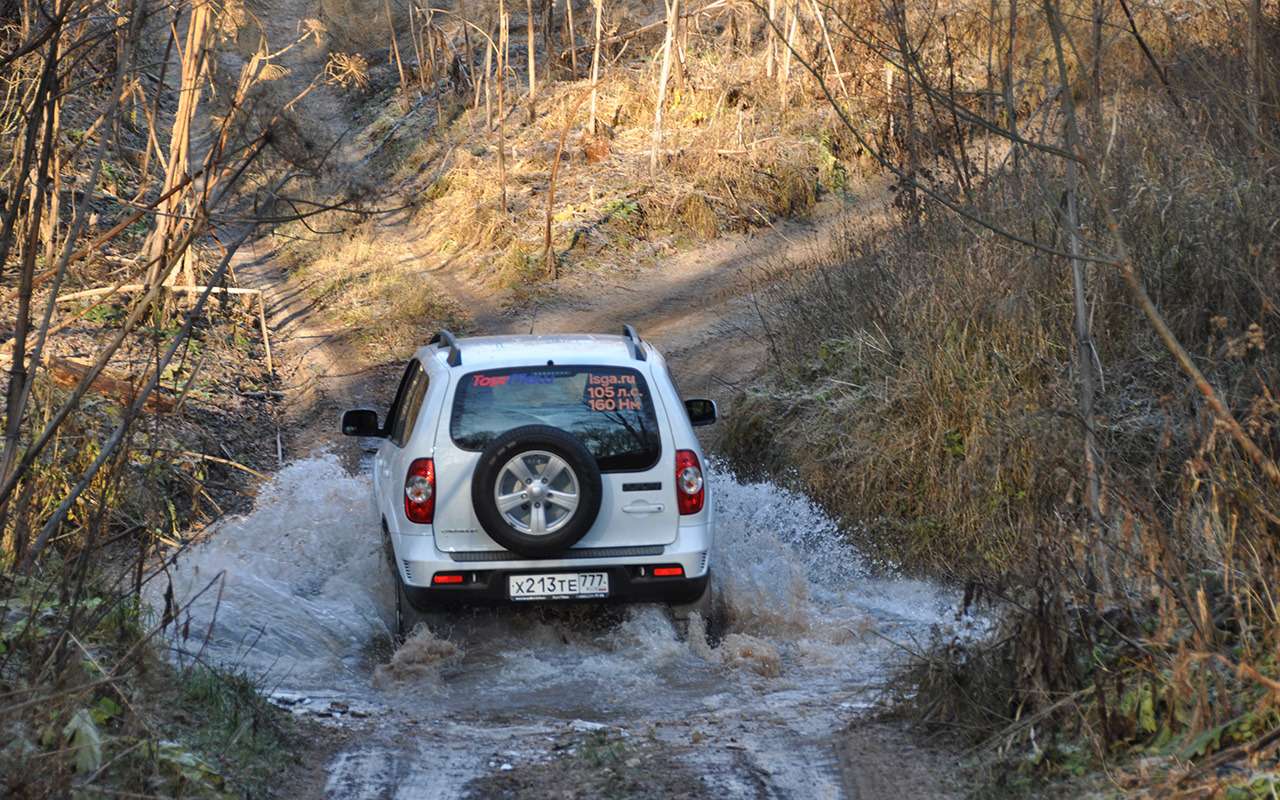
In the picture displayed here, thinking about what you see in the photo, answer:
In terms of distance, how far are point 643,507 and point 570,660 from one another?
0.87 metres

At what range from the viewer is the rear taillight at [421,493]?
6730 mm

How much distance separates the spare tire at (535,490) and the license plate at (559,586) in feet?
0.55

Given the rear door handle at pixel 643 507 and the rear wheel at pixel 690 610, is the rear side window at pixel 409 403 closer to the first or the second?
the rear door handle at pixel 643 507

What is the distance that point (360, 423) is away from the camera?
26.7 ft

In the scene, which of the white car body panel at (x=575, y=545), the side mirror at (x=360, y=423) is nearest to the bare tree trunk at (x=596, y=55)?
the side mirror at (x=360, y=423)

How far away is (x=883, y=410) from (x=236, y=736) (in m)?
5.98

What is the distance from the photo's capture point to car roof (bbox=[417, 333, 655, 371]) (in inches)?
279

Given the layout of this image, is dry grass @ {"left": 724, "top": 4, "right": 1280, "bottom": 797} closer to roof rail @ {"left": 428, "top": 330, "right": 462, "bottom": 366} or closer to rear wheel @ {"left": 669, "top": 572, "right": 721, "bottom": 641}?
rear wheel @ {"left": 669, "top": 572, "right": 721, "bottom": 641}

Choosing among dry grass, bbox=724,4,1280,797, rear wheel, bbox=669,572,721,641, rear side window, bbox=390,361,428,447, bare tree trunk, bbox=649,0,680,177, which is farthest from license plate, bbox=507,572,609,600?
bare tree trunk, bbox=649,0,680,177

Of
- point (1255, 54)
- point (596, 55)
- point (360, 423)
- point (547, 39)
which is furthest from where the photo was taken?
point (547, 39)

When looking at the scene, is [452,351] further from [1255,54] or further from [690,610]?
[1255,54]

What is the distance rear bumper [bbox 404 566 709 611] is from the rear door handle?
292 millimetres

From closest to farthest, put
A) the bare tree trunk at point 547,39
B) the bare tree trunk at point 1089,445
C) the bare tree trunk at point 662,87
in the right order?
the bare tree trunk at point 1089,445 → the bare tree trunk at point 662,87 → the bare tree trunk at point 547,39

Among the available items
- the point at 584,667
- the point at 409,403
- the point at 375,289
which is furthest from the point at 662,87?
the point at 584,667
